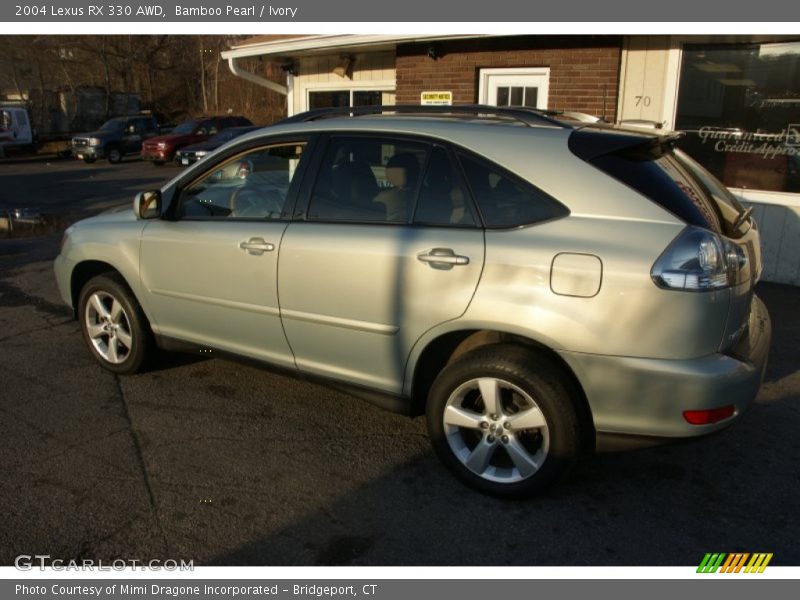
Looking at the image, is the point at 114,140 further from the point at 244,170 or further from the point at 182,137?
the point at 244,170

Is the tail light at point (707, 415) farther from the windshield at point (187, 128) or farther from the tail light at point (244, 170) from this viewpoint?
the windshield at point (187, 128)

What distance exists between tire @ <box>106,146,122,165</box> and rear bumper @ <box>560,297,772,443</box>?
87.1ft

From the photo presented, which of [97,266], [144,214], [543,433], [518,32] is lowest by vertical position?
[543,433]

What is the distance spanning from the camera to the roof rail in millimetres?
3629

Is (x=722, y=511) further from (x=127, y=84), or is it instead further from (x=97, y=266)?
(x=127, y=84)

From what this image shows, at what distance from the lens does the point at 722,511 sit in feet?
11.3

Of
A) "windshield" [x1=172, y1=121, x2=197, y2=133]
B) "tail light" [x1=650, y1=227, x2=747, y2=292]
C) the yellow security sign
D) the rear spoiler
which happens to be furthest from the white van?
"tail light" [x1=650, y1=227, x2=747, y2=292]

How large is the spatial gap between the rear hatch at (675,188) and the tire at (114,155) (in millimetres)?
26000

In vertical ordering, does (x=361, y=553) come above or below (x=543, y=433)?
below

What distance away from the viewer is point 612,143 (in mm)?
3342

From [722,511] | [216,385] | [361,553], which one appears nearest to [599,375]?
[722,511]

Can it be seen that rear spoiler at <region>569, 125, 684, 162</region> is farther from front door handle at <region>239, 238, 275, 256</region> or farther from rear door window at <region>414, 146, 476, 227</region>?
Result: front door handle at <region>239, 238, 275, 256</region>

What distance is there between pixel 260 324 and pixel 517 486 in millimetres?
1719

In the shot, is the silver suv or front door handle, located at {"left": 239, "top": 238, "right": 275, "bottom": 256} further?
front door handle, located at {"left": 239, "top": 238, "right": 275, "bottom": 256}
